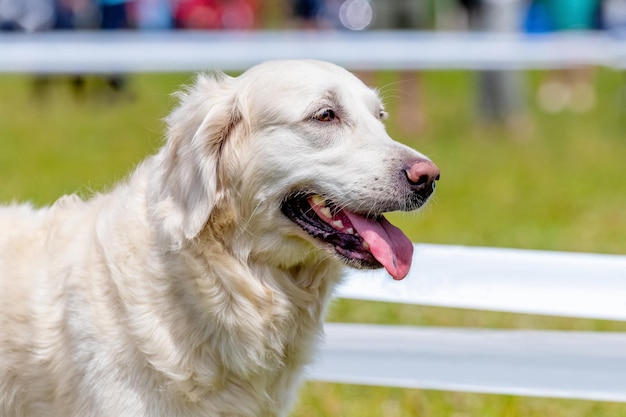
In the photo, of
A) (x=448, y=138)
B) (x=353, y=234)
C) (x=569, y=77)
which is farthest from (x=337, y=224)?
(x=569, y=77)

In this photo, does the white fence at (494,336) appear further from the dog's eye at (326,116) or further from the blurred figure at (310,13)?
the blurred figure at (310,13)

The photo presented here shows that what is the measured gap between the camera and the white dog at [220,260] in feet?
12.3

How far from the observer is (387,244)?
383 cm

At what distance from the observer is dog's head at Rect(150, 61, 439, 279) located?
380 cm

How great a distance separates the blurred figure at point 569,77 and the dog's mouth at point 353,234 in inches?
565

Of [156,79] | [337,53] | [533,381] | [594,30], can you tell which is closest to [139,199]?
[533,381]

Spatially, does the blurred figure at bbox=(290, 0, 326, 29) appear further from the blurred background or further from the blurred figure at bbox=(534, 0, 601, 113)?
the blurred figure at bbox=(534, 0, 601, 113)

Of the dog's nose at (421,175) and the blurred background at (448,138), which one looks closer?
the dog's nose at (421,175)

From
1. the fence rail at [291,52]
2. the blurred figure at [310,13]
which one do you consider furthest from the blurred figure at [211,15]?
the fence rail at [291,52]

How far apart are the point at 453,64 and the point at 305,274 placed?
9.60 m

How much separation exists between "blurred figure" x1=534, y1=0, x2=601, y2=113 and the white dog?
567 inches

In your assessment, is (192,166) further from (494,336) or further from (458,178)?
(458,178)

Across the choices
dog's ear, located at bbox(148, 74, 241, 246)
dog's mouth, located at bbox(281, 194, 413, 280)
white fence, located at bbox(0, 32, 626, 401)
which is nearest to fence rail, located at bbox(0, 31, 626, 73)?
white fence, located at bbox(0, 32, 626, 401)

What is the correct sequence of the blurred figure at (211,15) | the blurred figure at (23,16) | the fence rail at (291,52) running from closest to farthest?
the fence rail at (291,52) < the blurred figure at (23,16) < the blurred figure at (211,15)
